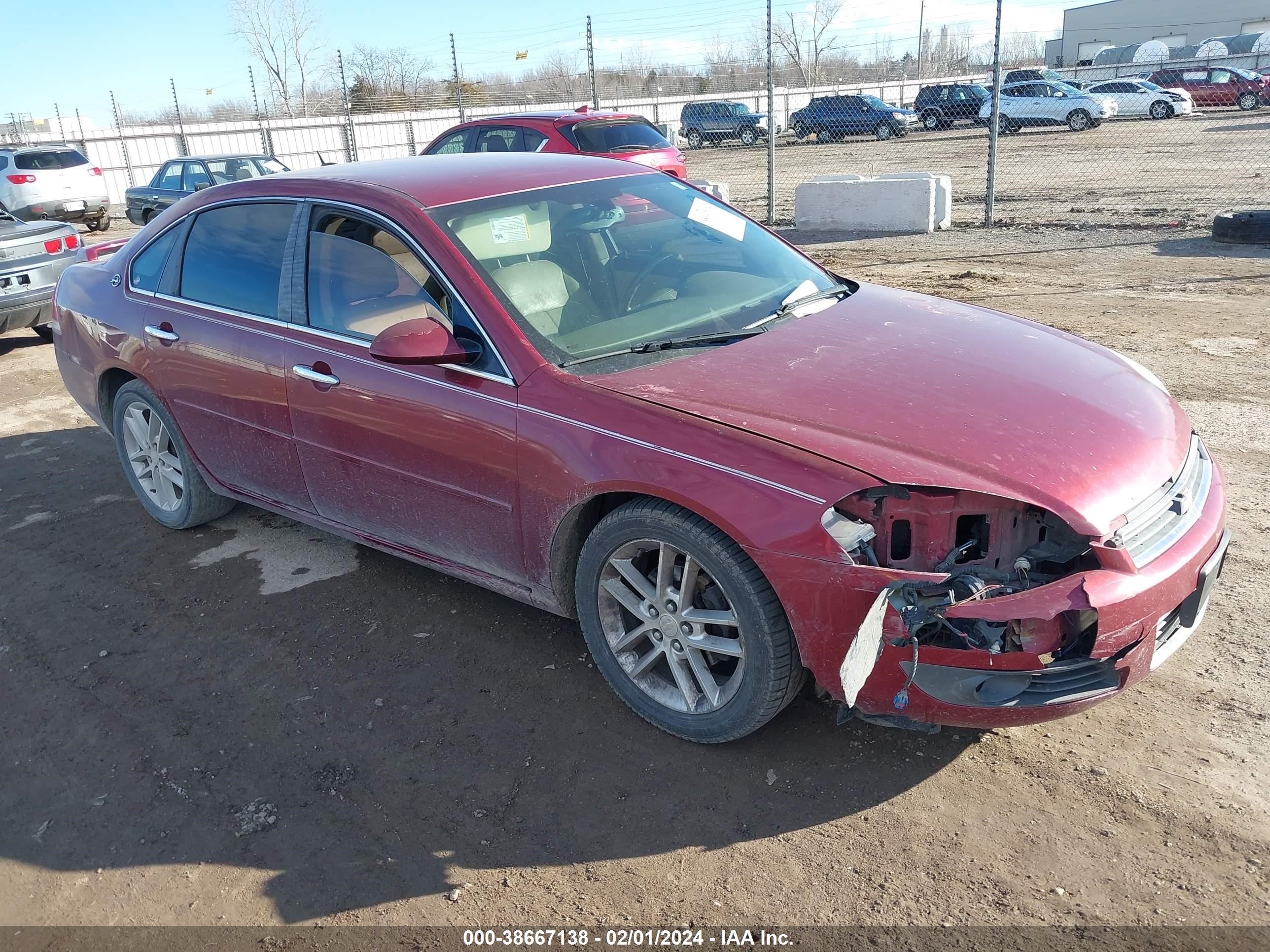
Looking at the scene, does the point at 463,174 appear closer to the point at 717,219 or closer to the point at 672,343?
the point at 717,219

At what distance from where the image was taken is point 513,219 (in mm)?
3781

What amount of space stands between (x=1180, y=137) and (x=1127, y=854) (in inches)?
1105

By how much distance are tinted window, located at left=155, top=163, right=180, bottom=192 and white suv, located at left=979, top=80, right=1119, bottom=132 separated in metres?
23.4

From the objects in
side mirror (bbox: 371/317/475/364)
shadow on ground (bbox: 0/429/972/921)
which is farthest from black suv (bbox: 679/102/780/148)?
side mirror (bbox: 371/317/475/364)

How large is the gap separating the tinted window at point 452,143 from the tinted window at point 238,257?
9594 millimetres

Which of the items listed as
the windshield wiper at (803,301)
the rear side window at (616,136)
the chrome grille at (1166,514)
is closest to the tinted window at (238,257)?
the windshield wiper at (803,301)

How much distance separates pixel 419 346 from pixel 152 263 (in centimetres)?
229

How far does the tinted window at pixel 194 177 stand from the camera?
16422mm

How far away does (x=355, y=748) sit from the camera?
131 inches

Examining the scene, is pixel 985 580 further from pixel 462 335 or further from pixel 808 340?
pixel 462 335

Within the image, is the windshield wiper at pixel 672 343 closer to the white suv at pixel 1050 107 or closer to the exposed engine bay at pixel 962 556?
the exposed engine bay at pixel 962 556

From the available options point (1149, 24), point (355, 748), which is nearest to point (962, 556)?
point (355, 748)

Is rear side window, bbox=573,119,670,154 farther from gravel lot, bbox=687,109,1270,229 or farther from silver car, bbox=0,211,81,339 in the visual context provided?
silver car, bbox=0,211,81,339

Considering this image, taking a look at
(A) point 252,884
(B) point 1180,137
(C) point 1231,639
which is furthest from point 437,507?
(B) point 1180,137
